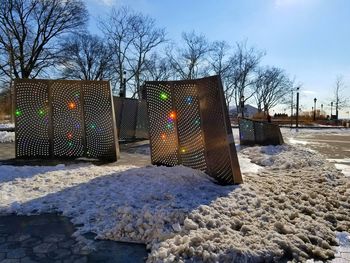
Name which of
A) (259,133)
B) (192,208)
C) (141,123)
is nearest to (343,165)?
(259,133)

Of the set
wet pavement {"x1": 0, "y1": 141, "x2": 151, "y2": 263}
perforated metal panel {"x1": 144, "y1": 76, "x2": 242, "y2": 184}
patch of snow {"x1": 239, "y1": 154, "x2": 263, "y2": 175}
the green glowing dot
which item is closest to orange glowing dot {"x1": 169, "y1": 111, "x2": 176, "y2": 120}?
perforated metal panel {"x1": 144, "y1": 76, "x2": 242, "y2": 184}

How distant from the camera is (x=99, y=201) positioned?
532 cm

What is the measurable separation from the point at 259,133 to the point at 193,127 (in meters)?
9.64

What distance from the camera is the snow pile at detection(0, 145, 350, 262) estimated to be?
3.90 m

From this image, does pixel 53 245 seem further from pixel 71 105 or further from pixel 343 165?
pixel 343 165

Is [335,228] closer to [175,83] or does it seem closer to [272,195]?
[272,195]

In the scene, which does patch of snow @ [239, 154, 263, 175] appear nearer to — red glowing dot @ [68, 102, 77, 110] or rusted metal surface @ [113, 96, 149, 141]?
red glowing dot @ [68, 102, 77, 110]

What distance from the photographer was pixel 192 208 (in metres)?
4.75

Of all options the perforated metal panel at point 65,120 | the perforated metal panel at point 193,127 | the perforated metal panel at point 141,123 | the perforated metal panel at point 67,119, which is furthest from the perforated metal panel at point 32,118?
the perforated metal panel at point 141,123

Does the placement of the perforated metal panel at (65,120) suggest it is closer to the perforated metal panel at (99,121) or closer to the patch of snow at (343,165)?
the perforated metal panel at (99,121)

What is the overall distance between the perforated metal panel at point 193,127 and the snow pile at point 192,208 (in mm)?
447

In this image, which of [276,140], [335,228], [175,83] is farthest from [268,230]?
[276,140]

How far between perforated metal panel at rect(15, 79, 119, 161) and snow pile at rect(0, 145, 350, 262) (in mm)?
2143

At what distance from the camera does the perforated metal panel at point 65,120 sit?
9.60 meters
